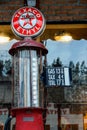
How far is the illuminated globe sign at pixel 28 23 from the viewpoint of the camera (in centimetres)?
652

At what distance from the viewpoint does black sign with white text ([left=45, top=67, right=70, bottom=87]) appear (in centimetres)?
610

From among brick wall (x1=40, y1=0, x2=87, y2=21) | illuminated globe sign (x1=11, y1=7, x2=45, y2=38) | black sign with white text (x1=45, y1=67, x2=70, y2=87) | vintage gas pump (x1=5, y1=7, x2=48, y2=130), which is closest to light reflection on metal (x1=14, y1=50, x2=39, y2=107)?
vintage gas pump (x1=5, y1=7, x2=48, y2=130)

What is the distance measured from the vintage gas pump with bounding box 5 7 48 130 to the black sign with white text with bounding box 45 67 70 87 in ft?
0.59

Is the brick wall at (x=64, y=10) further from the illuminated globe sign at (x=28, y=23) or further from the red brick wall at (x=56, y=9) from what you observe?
the illuminated globe sign at (x=28, y=23)

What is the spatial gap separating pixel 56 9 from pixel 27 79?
8.68 ft

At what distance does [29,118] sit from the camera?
5695 millimetres

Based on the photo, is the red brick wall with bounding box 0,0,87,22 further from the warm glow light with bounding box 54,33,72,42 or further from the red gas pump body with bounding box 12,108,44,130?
the red gas pump body with bounding box 12,108,44,130

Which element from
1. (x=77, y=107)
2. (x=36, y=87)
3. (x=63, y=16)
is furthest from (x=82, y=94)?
(x=36, y=87)

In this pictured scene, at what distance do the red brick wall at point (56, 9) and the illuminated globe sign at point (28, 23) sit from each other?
125 cm

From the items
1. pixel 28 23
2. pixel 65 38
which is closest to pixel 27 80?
pixel 28 23

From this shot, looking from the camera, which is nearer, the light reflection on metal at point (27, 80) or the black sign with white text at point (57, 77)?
the light reflection on metal at point (27, 80)

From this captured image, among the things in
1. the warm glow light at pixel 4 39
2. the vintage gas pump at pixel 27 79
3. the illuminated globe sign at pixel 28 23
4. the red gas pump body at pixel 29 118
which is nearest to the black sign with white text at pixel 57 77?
the vintage gas pump at pixel 27 79

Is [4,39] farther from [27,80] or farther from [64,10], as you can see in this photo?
[27,80]

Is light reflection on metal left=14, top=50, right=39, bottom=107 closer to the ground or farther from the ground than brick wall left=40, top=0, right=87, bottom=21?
closer to the ground
